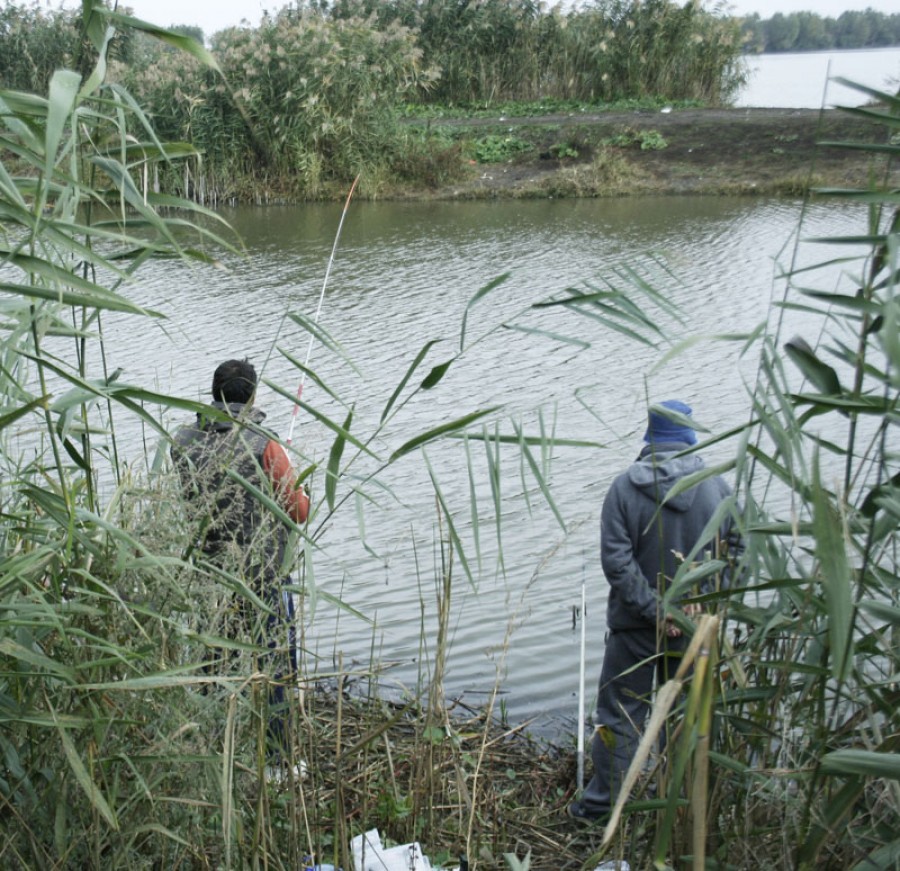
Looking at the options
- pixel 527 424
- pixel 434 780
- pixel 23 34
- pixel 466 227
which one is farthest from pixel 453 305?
pixel 23 34

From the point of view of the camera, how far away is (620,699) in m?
3.98

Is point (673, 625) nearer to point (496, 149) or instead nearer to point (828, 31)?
point (496, 149)

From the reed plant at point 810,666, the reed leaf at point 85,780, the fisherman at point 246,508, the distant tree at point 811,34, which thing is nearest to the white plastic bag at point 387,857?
the fisherman at point 246,508

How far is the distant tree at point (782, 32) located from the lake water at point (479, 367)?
31.9m

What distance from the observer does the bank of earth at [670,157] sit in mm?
18750

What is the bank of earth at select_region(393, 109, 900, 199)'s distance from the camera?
18.8 metres

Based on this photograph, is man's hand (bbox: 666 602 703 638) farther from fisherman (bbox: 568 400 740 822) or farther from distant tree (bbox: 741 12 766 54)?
distant tree (bbox: 741 12 766 54)

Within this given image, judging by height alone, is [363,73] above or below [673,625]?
above

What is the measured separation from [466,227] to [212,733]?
1434 cm

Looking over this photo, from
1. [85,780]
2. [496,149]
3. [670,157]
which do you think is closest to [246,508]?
[85,780]

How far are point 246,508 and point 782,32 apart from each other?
49.7 m

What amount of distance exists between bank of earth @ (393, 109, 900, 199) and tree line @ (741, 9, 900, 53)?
20.1 m

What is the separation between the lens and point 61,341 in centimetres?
1074

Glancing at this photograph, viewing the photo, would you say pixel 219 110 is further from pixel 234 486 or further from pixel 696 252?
pixel 234 486
